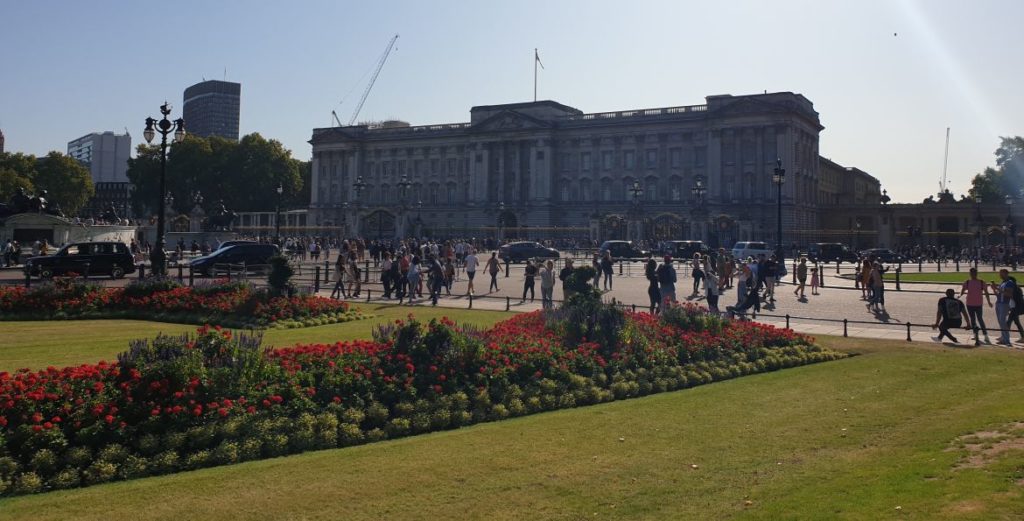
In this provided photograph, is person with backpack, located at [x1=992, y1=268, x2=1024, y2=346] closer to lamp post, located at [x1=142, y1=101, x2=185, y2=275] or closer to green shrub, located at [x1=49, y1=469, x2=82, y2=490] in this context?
green shrub, located at [x1=49, y1=469, x2=82, y2=490]

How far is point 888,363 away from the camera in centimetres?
1525

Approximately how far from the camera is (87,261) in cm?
3425

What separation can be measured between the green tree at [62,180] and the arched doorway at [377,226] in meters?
40.0

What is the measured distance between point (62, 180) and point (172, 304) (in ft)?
313

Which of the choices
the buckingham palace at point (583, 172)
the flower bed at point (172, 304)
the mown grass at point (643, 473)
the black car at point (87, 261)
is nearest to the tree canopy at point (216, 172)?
the buckingham palace at point (583, 172)

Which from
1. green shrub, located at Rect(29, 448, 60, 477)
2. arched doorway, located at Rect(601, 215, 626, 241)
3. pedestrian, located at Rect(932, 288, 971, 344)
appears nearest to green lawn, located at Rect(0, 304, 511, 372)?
green shrub, located at Rect(29, 448, 60, 477)

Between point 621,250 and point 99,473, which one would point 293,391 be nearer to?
point 99,473

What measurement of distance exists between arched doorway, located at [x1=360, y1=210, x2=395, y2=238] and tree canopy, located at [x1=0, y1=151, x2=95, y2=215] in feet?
125

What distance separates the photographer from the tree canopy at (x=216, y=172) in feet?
345

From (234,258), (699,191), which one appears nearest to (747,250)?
(699,191)

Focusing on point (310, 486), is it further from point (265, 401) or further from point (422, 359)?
point (422, 359)

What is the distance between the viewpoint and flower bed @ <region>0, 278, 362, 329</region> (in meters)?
20.6

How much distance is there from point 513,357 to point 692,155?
84.7 metres

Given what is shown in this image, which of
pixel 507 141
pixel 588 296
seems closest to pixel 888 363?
pixel 588 296
